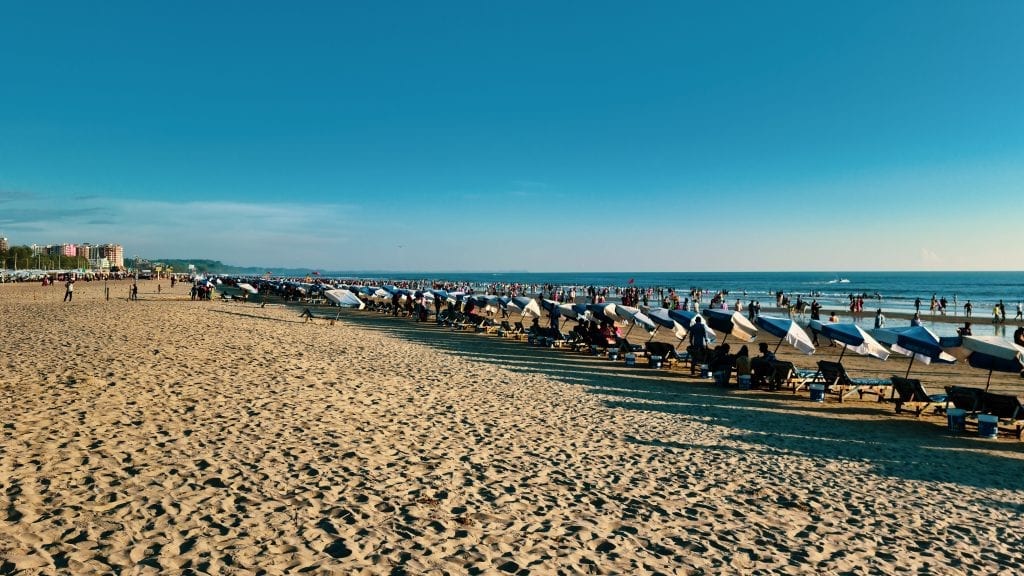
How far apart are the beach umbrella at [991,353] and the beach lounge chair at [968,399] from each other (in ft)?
2.05

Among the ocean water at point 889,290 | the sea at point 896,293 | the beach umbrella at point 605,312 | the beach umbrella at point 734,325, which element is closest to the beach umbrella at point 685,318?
the beach umbrella at point 734,325

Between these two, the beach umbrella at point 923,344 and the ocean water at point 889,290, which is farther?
the ocean water at point 889,290

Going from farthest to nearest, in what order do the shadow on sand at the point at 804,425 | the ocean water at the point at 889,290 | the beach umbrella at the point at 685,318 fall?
1. the ocean water at the point at 889,290
2. the beach umbrella at the point at 685,318
3. the shadow on sand at the point at 804,425

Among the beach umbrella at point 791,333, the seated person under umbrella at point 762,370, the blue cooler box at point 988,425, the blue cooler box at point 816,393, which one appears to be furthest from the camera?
the seated person under umbrella at point 762,370

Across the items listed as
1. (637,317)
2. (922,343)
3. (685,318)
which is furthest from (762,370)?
(637,317)

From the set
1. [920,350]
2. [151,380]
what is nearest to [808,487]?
[920,350]

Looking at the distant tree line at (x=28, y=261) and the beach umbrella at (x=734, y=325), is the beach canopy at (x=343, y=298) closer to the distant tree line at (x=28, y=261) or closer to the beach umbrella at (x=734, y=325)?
the beach umbrella at (x=734, y=325)

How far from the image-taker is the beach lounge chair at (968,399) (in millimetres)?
9563

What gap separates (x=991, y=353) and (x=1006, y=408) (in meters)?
0.96

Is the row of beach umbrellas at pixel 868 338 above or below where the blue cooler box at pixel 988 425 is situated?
above

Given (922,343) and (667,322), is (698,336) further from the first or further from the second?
(922,343)

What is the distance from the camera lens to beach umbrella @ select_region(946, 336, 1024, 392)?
9.59 metres

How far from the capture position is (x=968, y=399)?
9.70m

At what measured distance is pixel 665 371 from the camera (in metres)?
15.3
